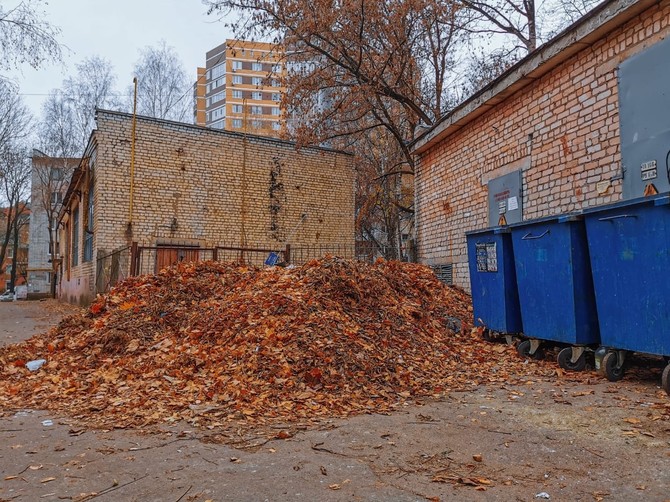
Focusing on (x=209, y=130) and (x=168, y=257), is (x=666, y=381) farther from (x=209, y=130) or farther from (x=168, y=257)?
(x=209, y=130)

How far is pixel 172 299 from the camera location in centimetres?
806

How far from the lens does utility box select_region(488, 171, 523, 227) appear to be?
329 inches

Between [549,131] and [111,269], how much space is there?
1094 cm

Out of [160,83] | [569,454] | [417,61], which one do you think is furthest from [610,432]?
[160,83]

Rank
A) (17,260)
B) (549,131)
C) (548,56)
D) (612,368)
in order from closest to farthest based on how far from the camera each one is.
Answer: (612,368), (548,56), (549,131), (17,260)

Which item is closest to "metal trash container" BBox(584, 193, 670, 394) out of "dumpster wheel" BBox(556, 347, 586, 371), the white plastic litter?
"dumpster wheel" BBox(556, 347, 586, 371)

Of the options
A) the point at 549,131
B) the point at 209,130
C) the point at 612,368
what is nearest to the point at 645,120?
A: the point at 549,131

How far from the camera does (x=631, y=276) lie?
4.66 metres

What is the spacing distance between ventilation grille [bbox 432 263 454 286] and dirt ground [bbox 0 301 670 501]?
20.0ft

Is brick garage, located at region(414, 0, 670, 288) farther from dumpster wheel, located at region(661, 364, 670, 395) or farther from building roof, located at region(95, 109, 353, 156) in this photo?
building roof, located at region(95, 109, 353, 156)

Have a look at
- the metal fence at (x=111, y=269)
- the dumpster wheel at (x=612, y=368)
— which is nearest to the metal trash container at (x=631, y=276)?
the dumpster wheel at (x=612, y=368)

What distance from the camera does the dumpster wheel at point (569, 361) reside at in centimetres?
545

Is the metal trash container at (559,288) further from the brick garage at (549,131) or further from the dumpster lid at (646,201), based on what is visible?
the brick garage at (549,131)

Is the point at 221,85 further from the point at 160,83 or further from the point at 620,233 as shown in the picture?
the point at 620,233
